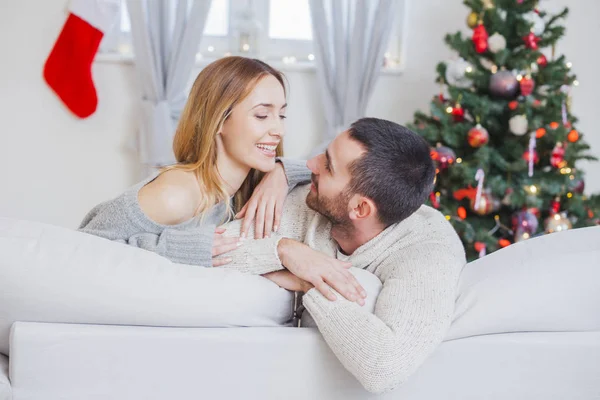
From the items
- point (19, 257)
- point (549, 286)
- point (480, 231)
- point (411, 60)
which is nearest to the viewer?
point (19, 257)

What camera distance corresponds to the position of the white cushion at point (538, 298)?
4.14ft

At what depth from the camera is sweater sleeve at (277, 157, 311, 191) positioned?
6.36ft

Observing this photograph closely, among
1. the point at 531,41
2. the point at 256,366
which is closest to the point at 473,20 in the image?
the point at 531,41

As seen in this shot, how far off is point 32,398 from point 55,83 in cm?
275

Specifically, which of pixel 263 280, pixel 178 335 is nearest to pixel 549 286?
pixel 263 280

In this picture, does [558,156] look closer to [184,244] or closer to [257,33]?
[257,33]

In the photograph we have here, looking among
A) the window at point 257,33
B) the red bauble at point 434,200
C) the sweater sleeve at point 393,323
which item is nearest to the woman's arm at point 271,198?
the sweater sleeve at point 393,323

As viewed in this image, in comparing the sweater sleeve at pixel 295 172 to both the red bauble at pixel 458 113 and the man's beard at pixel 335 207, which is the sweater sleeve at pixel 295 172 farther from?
the red bauble at pixel 458 113

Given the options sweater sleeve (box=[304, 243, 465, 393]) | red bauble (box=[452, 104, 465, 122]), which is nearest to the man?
sweater sleeve (box=[304, 243, 465, 393])

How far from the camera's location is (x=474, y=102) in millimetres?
3164

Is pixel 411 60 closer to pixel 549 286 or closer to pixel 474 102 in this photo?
pixel 474 102

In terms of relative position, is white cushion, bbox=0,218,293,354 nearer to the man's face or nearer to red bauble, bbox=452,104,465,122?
the man's face

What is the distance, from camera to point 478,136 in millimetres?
3105

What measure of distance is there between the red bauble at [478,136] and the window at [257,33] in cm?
96
